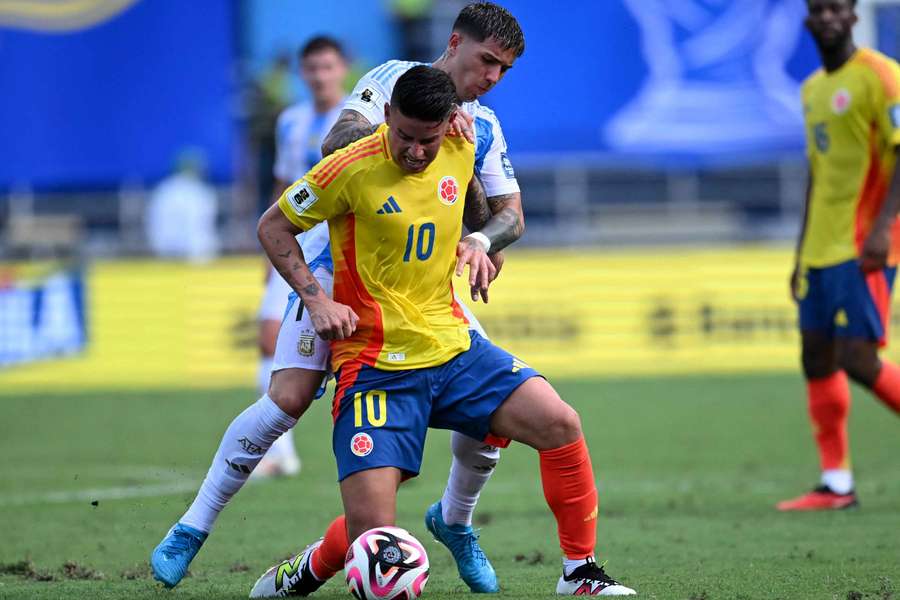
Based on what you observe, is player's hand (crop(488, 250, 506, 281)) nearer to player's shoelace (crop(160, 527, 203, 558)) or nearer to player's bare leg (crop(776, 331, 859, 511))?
player's shoelace (crop(160, 527, 203, 558))

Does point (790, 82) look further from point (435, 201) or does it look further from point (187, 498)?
point (435, 201)

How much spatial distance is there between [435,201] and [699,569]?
188 cm

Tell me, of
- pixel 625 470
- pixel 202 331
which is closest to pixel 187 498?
pixel 625 470

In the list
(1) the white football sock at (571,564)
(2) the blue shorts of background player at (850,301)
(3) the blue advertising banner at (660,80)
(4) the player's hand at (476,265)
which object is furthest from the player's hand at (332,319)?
(3) the blue advertising banner at (660,80)

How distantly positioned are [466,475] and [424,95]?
1.55 metres

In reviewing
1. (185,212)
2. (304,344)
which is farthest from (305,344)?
(185,212)

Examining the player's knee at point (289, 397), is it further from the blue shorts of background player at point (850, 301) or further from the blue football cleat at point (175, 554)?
the blue shorts of background player at point (850, 301)

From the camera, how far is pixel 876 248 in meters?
7.66

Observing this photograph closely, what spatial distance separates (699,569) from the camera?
5.91 meters

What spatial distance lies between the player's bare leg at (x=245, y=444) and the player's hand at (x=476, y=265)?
0.75 m

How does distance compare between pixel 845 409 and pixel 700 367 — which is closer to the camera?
pixel 845 409

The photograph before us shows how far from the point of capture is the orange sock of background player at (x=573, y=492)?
5.21 m

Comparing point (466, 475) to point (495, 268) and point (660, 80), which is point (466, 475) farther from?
point (660, 80)

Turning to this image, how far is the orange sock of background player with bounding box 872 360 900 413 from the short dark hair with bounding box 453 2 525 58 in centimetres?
331
